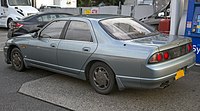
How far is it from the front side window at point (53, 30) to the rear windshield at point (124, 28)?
1022 mm

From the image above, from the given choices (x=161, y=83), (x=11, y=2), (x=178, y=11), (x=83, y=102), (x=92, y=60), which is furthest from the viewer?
(x=11, y=2)

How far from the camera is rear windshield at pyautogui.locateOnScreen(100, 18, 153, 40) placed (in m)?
4.03

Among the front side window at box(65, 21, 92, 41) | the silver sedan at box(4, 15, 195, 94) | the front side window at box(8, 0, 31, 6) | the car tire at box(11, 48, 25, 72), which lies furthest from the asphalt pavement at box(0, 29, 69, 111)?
the front side window at box(8, 0, 31, 6)

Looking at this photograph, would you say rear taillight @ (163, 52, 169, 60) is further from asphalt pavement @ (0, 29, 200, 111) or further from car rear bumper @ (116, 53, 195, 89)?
asphalt pavement @ (0, 29, 200, 111)

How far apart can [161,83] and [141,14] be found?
9290mm

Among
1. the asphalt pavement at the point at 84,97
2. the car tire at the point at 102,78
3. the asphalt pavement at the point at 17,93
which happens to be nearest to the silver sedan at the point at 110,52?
the car tire at the point at 102,78

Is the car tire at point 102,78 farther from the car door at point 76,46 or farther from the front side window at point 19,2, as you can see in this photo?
the front side window at point 19,2

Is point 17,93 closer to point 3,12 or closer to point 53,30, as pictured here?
point 53,30

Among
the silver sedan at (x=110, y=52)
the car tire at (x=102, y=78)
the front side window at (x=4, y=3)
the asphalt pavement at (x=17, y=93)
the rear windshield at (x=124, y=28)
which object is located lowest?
the asphalt pavement at (x=17, y=93)

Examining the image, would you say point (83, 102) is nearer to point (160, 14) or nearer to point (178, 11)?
point (178, 11)

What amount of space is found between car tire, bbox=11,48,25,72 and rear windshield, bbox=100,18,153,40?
254 cm

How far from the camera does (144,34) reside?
4305 millimetres

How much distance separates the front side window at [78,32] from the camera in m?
4.25

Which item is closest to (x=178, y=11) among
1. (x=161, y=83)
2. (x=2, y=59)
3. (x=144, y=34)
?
(x=144, y=34)
